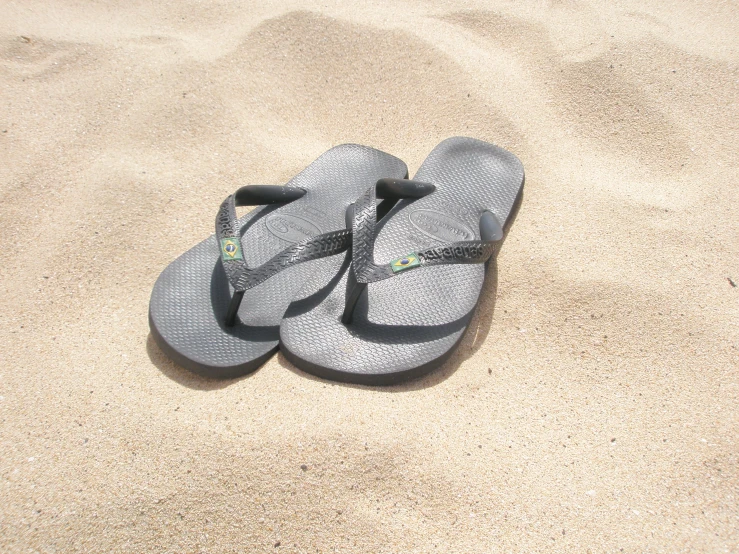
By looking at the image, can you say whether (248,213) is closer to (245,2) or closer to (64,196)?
(64,196)

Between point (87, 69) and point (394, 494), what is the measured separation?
5.53 ft

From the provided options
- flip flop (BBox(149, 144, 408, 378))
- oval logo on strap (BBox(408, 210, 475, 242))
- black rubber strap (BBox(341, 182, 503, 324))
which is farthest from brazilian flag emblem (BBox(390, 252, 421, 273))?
oval logo on strap (BBox(408, 210, 475, 242))

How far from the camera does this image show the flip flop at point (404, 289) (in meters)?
1.12

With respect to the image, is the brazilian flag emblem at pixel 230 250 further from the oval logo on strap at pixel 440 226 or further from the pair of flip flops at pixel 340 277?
the oval logo on strap at pixel 440 226

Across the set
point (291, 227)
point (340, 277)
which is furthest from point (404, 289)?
point (291, 227)

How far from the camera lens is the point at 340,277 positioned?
130 centimetres

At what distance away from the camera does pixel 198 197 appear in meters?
1.55

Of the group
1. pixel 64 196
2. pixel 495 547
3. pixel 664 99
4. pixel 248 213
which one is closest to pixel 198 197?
pixel 248 213

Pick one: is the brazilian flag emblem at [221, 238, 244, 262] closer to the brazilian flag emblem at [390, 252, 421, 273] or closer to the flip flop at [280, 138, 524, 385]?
the flip flop at [280, 138, 524, 385]

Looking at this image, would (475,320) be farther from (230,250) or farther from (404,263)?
(230,250)

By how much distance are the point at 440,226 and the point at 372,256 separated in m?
0.32

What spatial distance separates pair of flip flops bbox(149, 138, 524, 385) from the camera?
3.69ft

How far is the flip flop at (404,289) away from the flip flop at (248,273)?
53 mm

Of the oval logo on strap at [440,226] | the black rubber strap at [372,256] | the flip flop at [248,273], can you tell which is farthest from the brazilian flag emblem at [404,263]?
the oval logo on strap at [440,226]
